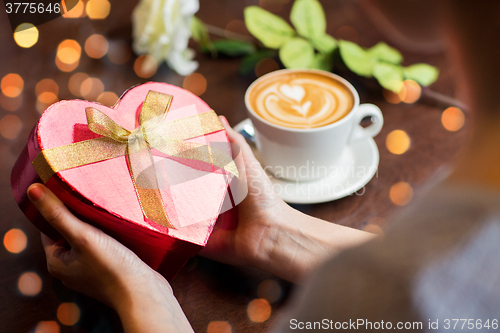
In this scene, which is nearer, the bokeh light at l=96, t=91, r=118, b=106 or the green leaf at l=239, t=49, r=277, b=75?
the bokeh light at l=96, t=91, r=118, b=106

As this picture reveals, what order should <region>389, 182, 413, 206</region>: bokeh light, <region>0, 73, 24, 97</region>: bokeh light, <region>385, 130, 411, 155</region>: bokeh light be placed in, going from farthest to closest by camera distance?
<region>0, 73, 24, 97</region>: bokeh light, <region>385, 130, 411, 155</region>: bokeh light, <region>389, 182, 413, 206</region>: bokeh light

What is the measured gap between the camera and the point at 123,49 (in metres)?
1.06

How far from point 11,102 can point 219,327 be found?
76cm

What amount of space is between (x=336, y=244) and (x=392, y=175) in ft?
0.78

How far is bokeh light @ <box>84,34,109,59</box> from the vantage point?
1.04 m

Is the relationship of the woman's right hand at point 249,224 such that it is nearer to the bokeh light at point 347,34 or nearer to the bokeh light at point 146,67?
the bokeh light at point 146,67

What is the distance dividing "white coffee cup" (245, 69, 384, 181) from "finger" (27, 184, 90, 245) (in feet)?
1.25

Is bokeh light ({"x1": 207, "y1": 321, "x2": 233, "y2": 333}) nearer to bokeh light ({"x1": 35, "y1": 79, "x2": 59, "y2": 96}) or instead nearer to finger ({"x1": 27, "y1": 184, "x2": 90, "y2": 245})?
finger ({"x1": 27, "y1": 184, "x2": 90, "y2": 245})

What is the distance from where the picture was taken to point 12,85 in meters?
0.92

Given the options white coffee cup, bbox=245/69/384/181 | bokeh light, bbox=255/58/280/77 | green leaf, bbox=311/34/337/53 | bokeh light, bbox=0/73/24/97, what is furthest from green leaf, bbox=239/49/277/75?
bokeh light, bbox=0/73/24/97

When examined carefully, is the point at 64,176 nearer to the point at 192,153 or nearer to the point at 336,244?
the point at 192,153

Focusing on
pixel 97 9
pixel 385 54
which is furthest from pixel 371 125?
pixel 97 9

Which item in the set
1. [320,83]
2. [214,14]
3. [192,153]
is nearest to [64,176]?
[192,153]

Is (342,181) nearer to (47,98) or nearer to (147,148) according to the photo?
(147,148)
